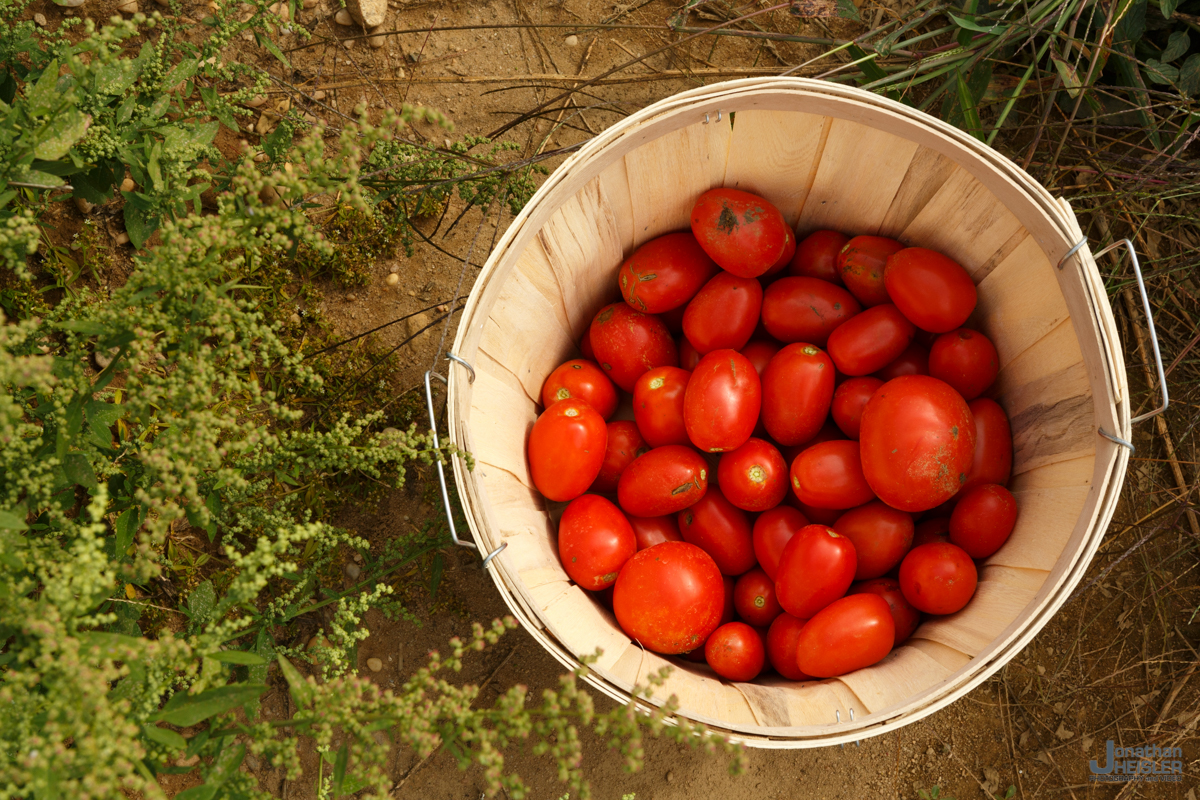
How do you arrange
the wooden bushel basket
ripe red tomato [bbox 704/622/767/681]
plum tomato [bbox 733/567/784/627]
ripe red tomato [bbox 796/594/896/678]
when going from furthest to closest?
plum tomato [bbox 733/567/784/627] < ripe red tomato [bbox 704/622/767/681] < ripe red tomato [bbox 796/594/896/678] < the wooden bushel basket

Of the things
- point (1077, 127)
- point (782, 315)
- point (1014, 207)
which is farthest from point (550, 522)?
point (1077, 127)

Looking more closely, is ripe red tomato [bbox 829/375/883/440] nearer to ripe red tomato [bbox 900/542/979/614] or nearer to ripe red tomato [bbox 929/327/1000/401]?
ripe red tomato [bbox 929/327/1000/401]

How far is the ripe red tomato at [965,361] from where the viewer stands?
1617 mm

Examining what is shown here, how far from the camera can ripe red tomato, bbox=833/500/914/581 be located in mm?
1607

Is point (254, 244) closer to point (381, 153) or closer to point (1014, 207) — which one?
point (381, 153)

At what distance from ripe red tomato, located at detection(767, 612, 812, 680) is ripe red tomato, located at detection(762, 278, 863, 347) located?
2.08ft

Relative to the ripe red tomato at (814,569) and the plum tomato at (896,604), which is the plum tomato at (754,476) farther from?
the plum tomato at (896,604)

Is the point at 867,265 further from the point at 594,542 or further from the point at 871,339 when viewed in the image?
the point at 594,542

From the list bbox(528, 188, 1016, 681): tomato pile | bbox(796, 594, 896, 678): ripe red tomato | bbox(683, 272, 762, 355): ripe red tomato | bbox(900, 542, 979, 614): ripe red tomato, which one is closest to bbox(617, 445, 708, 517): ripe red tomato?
bbox(528, 188, 1016, 681): tomato pile

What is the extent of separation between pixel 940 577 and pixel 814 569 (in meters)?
0.26

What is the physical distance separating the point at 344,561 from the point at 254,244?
123 cm

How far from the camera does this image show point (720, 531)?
171 centimetres

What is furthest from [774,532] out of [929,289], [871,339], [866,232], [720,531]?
[866,232]

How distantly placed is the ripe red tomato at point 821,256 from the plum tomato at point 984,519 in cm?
59
